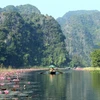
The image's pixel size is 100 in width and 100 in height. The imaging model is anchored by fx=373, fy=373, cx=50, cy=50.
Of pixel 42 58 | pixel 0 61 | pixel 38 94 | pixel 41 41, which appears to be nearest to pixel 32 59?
pixel 42 58

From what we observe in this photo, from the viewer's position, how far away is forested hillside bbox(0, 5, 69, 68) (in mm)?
139250

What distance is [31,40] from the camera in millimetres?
167625

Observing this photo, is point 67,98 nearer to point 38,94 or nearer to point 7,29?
point 38,94

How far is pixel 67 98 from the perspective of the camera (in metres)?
33.8

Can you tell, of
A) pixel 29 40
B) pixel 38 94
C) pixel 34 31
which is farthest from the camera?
pixel 34 31

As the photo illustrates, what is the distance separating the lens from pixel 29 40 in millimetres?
166250

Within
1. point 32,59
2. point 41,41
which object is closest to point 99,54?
point 32,59

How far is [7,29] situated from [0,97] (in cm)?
12167

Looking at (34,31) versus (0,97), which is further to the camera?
(34,31)

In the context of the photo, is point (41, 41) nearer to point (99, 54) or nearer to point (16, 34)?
point (16, 34)

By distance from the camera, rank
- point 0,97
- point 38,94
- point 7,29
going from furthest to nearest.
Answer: point 7,29, point 38,94, point 0,97

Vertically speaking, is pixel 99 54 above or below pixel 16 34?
below

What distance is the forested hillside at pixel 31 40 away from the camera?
13925 centimetres

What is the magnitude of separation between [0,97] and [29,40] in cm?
13404
